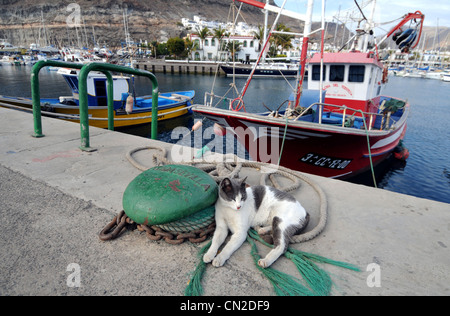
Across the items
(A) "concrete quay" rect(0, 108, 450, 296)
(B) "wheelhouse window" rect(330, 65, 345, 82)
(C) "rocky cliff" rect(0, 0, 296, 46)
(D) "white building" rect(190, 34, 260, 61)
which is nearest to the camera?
(A) "concrete quay" rect(0, 108, 450, 296)

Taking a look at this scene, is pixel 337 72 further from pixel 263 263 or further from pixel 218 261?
pixel 218 261

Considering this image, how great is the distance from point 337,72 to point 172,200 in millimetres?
9809

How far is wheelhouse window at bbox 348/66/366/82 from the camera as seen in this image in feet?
31.6

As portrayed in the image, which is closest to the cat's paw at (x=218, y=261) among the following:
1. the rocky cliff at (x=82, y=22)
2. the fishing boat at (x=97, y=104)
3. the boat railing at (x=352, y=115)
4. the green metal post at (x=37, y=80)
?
the boat railing at (x=352, y=115)

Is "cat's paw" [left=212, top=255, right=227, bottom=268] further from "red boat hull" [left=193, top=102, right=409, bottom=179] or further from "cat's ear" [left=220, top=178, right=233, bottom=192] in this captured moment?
"red boat hull" [left=193, top=102, right=409, bottom=179]

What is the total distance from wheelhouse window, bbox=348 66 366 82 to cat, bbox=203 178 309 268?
29.7ft

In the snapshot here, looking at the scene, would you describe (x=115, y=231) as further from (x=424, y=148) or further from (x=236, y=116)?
(x=424, y=148)

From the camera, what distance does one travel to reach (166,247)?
224 cm

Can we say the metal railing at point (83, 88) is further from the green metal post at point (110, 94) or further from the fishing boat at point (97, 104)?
the fishing boat at point (97, 104)

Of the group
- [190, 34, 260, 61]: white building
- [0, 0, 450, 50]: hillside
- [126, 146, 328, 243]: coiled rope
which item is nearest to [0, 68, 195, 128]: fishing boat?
[126, 146, 328, 243]: coiled rope

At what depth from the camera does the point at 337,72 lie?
32.9 ft

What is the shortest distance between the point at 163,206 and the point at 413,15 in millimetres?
12936

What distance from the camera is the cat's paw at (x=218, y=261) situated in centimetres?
203

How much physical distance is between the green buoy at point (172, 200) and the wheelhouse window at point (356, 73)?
9.34m
